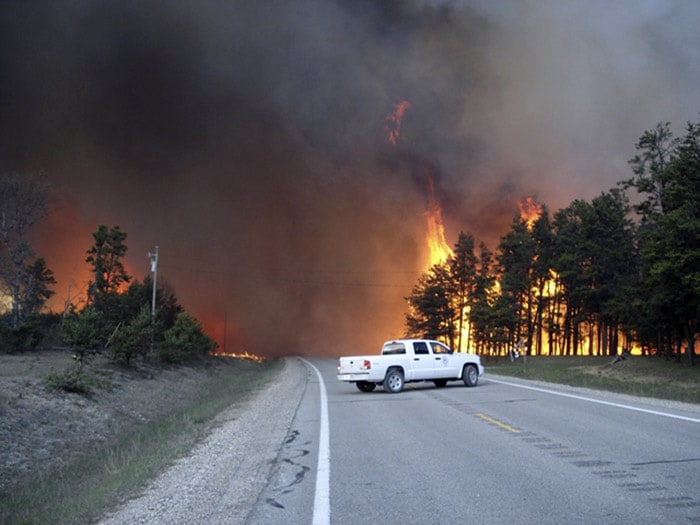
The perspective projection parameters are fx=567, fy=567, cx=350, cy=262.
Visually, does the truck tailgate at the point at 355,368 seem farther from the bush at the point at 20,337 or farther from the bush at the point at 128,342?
the bush at the point at 20,337

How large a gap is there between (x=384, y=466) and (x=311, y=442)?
2.69 meters

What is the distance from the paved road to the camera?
614 centimetres

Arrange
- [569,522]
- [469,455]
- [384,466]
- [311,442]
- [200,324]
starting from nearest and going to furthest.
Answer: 1. [569,522]
2. [384,466]
3. [469,455]
4. [311,442]
5. [200,324]

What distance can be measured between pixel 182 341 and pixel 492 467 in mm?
33803

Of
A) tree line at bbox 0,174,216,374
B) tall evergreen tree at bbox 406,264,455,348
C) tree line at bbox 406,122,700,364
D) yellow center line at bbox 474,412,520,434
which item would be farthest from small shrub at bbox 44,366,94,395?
tall evergreen tree at bbox 406,264,455,348

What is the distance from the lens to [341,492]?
7.12 m

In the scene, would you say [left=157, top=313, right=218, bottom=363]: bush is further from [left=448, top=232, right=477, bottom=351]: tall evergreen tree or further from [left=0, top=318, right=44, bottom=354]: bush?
[left=448, top=232, right=477, bottom=351]: tall evergreen tree

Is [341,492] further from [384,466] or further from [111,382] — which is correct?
[111,382]

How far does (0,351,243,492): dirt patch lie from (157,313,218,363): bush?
182 inches

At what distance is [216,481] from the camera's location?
320 inches

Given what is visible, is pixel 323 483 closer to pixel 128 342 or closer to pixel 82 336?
pixel 82 336

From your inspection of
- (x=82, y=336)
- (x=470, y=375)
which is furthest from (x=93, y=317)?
(x=470, y=375)

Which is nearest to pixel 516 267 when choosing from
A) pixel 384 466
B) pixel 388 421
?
pixel 388 421

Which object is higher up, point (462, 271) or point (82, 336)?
point (462, 271)
